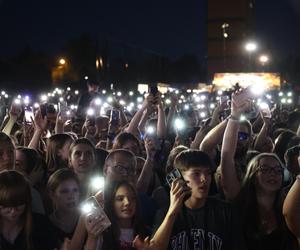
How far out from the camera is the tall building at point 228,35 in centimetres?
8044

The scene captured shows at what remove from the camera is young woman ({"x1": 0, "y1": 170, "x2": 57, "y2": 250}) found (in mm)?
3910

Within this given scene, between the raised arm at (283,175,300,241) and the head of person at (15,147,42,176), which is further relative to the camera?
the head of person at (15,147,42,176)

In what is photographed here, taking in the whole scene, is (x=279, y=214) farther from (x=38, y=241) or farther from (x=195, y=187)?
(x=38, y=241)

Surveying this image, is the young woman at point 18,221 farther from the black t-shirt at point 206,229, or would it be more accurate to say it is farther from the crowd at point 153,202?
the black t-shirt at point 206,229

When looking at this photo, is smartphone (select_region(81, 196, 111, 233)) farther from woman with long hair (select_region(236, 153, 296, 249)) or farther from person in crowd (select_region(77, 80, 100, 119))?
person in crowd (select_region(77, 80, 100, 119))

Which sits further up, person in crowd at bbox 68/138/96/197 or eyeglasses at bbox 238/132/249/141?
eyeglasses at bbox 238/132/249/141

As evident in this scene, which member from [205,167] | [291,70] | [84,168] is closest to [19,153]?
[84,168]

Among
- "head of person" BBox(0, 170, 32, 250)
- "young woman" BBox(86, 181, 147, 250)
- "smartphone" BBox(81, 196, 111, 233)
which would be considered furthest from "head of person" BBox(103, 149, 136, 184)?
"smartphone" BBox(81, 196, 111, 233)

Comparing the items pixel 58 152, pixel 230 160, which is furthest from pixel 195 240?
pixel 58 152

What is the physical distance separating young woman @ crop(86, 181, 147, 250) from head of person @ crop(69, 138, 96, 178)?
119cm

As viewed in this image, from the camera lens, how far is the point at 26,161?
219 inches

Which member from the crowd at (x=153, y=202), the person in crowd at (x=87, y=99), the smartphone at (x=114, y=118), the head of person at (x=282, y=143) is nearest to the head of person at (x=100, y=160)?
the crowd at (x=153, y=202)

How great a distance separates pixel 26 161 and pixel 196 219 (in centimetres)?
214

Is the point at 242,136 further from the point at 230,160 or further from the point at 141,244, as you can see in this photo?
the point at 141,244
